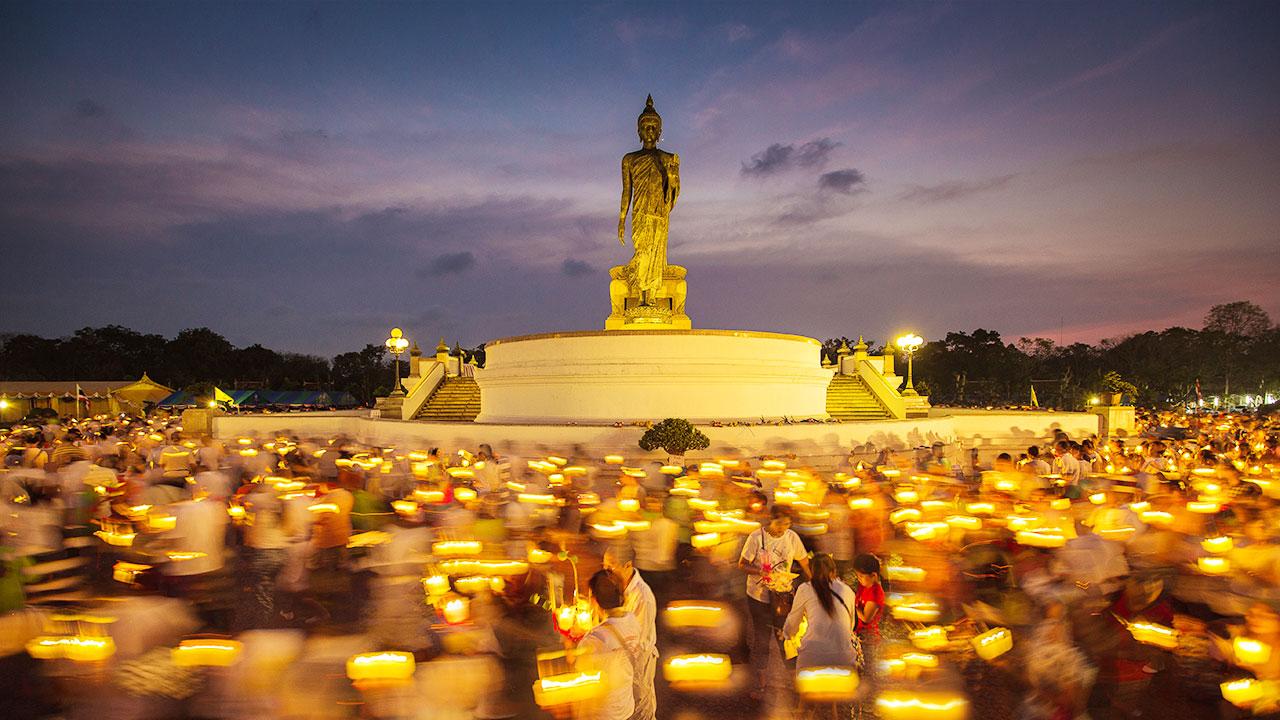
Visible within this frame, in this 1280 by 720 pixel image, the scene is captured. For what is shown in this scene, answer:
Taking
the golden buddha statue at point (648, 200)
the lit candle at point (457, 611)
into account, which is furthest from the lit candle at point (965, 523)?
the golden buddha statue at point (648, 200)

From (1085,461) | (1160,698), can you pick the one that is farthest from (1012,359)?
(1160,698)

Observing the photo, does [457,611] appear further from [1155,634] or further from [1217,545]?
[1217,545]

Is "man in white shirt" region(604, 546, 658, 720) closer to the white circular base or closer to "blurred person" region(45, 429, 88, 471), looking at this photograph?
"blurred person" region(45, 429, 88, 471)

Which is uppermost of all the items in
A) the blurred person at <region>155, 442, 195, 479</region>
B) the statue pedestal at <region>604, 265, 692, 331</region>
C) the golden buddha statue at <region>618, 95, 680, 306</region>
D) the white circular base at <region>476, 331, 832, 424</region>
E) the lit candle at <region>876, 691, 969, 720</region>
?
the golden buddha statue at <region>618, 95, 680, 306</region>

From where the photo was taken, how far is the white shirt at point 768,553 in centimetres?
567

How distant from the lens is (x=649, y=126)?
83.3ft

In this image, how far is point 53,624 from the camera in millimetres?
4465

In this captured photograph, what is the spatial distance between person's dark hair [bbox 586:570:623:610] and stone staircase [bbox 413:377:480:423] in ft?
70.0

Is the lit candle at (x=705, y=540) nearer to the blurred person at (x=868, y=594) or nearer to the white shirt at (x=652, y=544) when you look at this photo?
the white shirt at (x=652, y=544)

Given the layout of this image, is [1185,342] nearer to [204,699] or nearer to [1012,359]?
[1012,359]

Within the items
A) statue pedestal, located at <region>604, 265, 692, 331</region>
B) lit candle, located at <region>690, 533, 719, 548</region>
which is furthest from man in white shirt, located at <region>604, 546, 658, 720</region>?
statue pedestal, located at <region>604, 265, 692, 331</region>

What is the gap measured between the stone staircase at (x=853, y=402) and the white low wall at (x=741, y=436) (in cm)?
317

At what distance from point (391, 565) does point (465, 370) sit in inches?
1063

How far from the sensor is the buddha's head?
2534 centimetres
